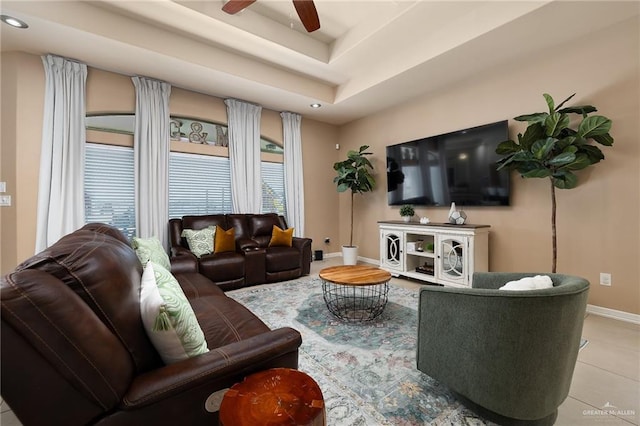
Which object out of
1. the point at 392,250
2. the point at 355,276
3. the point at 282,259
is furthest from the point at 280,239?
the point at 355,276

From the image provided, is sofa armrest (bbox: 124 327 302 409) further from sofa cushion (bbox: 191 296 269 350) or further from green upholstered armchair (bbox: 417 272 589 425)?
green upholstered armchair (bbox: 417 272 589 425)

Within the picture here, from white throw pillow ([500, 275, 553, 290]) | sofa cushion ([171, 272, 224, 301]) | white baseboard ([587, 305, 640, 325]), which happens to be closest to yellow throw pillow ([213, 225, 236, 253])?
sofa cushion ([171, 272, 224, 301])

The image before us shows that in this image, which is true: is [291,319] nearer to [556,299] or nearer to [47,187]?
[556,299]

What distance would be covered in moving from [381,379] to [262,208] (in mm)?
3677

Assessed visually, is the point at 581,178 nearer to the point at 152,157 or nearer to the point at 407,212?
the point at 407,212

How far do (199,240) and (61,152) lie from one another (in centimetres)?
183

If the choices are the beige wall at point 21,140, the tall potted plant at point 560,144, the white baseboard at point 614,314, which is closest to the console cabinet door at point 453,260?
the tall potted plant at point 560,144

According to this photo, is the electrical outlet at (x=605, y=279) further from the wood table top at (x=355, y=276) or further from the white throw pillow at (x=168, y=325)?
the white throw pillow at (x=168, y=325)

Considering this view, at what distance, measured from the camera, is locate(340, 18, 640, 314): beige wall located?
8.50 feet

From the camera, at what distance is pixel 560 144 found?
8.63ft

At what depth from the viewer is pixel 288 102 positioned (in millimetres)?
4566

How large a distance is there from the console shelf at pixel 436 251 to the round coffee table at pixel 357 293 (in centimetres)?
88

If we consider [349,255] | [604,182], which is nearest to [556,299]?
[604,182]

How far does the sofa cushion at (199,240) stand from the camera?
3.64 m
